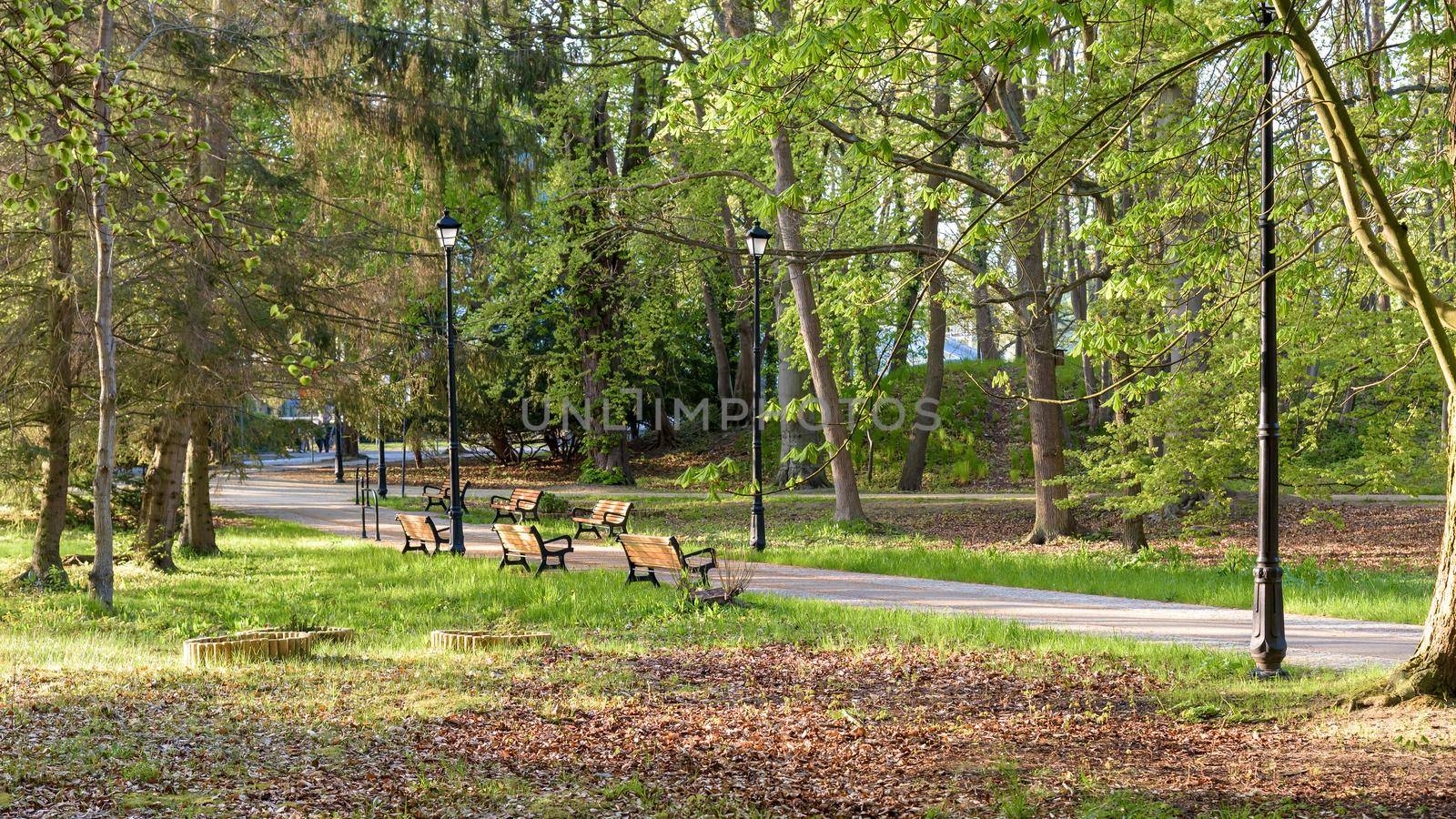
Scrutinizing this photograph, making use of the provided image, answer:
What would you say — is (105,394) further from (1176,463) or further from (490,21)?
(1176,463)

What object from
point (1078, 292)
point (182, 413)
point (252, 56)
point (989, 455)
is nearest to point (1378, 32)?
point (1078, 292)

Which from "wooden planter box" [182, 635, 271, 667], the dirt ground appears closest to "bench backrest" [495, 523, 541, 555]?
"wooden planter box" [182, 635, 271, 667]

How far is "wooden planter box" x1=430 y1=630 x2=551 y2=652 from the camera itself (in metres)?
9.91

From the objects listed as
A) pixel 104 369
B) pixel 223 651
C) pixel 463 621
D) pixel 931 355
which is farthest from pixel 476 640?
pixel 931 355

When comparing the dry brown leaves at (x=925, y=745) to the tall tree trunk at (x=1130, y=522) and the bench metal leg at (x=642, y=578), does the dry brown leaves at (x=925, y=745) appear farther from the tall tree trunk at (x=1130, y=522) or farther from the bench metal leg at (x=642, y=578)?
the tall tree trunk at (x=1130, y=522)

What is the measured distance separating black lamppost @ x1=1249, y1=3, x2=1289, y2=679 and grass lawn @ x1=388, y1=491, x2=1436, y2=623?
3404 millimetres

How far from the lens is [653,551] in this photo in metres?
13.1

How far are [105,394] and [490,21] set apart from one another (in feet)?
28.2

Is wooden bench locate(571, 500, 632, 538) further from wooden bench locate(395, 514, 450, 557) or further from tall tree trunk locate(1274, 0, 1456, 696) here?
tall tree trunk locate(1274, 0, 1456, 696)

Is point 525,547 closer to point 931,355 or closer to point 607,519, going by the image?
point 607,519

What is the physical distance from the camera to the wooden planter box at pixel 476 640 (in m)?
9.91

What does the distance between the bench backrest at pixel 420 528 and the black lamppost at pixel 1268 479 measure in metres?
11.6

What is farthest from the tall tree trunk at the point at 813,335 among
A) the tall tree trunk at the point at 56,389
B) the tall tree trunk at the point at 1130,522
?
the tall tree trunk at the point at 56,389

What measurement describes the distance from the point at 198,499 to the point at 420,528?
3932mm
